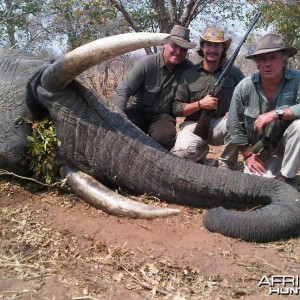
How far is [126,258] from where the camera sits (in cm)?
340

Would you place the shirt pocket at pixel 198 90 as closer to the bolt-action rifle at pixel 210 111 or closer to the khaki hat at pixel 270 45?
the bolt-action rifle at pixel 210 111

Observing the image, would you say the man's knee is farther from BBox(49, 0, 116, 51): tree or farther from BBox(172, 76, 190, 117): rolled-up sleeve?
BBox(49, 0, 116, 51): tree

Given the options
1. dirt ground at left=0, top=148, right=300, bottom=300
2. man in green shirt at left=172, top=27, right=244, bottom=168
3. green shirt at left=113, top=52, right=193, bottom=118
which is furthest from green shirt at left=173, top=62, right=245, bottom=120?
dirt ground at left=0, top=148, right=300, bottom=300

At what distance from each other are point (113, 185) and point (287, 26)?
1635cm

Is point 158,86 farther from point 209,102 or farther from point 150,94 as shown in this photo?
point 209,102

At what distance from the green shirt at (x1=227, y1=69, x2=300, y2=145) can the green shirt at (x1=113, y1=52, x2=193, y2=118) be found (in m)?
1.05

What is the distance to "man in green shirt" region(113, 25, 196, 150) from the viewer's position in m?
6.00

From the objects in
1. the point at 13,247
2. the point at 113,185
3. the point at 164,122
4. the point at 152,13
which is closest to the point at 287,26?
the point at 152,13

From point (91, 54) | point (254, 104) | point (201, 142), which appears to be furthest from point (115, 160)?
point (201, 142)

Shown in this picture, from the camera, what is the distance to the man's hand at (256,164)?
5121 millimetres

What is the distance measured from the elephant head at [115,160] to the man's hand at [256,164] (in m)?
1.10

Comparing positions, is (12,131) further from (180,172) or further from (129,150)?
(180,172)

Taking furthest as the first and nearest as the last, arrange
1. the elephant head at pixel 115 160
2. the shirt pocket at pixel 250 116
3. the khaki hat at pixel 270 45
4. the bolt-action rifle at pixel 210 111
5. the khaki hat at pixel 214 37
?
the khaki hat at pixel 214 37
the bolt-action rifle at pixel 210 111
the shirt pocket at pixel 250 116
the khaki hat at pixel 270 45
the elephant head at pixel 115 160

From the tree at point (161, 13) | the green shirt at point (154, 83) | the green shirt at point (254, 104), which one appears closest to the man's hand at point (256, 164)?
the green shirt at point (254, 104)
